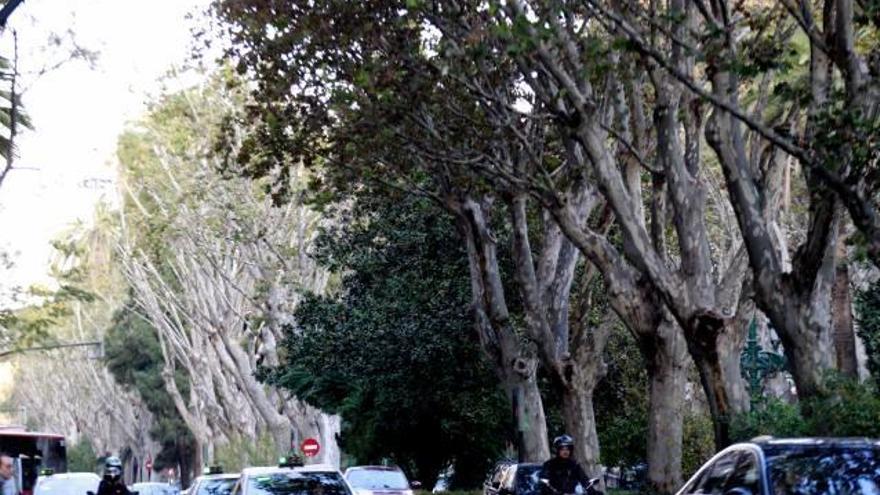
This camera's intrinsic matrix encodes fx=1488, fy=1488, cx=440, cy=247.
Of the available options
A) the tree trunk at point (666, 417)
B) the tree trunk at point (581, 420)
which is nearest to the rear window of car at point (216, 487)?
the tree trunk at point (666, 417)

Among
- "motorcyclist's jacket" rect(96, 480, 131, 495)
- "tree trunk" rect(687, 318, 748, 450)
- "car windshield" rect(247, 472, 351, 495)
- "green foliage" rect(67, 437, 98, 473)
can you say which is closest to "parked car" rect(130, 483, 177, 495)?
"motorcyclist's jacket" rect(96, 480, 131, 495)

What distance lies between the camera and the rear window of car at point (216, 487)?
2035 centimetres

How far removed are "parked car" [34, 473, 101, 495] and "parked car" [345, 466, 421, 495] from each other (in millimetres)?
4810

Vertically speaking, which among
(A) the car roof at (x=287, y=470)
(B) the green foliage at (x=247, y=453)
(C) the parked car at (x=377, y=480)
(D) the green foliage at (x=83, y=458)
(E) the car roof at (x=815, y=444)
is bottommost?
(E) the car roof at (x=815, y=444)

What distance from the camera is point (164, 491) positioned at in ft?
115

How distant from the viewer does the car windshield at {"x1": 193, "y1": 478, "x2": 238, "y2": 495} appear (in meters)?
20.3

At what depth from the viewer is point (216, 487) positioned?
20594 millimetres

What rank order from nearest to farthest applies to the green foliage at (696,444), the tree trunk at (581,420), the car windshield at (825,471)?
1. the car windshield at (825,471)
2. the tree trunk at (581,420)
3. the green foliage at (696,444)

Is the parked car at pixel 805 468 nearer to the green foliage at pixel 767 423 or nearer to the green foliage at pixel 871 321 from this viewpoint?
the green foliage at pixel 767 423

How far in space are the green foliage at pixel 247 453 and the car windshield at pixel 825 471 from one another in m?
40.6

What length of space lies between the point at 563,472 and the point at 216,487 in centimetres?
636

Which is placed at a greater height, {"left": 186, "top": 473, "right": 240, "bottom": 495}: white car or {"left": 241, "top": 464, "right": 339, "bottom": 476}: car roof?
{"left": 186, "top": 473, "right": 240, "bottom": 495}: white car

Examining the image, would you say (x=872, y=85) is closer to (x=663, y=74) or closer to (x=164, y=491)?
(x=663, y=74)

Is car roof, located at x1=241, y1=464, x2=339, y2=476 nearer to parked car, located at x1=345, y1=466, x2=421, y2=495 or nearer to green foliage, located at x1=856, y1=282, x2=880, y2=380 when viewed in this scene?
green foliage, located at x1=856, y1=282, x2=880, y2=380
